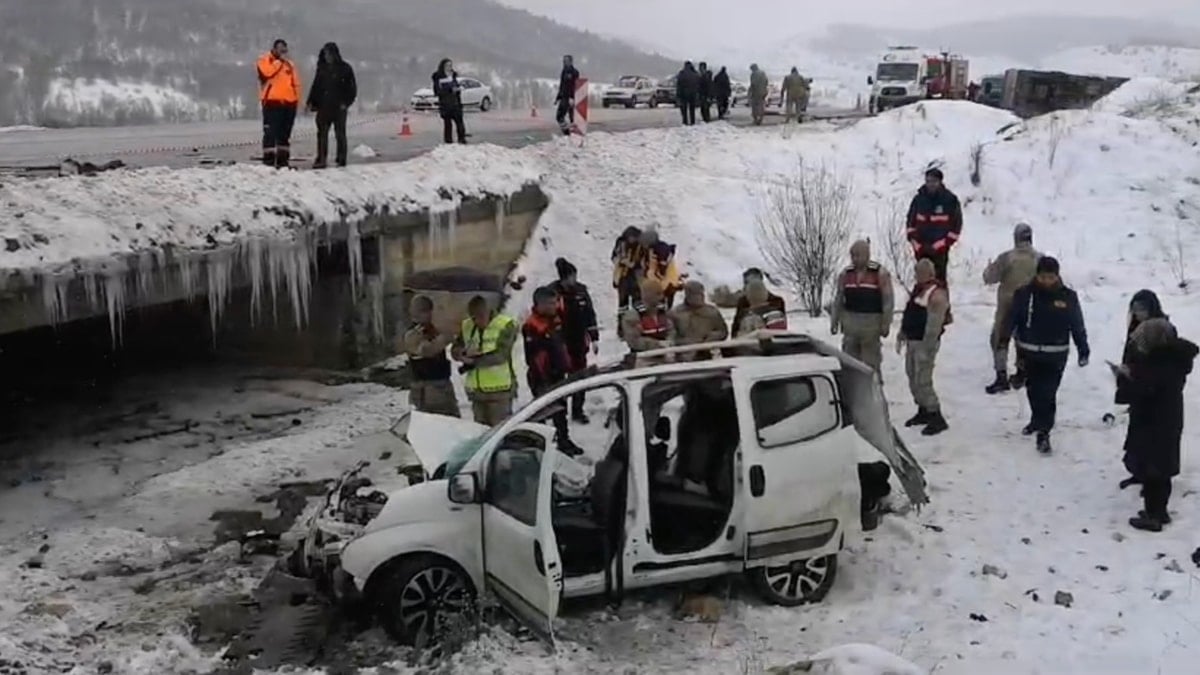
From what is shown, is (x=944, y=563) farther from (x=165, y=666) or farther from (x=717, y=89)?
(x=717, y=89)

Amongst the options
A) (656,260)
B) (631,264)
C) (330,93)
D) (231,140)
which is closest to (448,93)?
(330,93)

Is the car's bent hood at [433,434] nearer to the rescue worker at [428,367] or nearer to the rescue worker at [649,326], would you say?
the rescue worker at [428,367]

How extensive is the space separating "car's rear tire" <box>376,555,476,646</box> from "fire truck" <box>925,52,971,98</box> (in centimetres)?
3122

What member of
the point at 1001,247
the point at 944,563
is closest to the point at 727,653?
the point at 944,563

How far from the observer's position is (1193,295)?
44.3ft

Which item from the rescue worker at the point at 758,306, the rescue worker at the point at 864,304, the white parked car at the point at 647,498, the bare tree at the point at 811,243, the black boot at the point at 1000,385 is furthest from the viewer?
the bare tree at the point at 811,243

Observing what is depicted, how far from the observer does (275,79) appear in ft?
44.7

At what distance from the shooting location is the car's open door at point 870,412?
7.48 meters

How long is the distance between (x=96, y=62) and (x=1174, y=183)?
7267 centimetres

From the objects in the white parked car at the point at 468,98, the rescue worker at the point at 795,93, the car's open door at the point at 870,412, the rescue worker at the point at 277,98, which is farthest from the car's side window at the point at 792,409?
the white parked car at the point at 468,98

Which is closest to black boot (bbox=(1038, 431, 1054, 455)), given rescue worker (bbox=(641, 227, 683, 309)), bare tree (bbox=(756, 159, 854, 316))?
rescue worker (bbox=(641, 227, 683, 309))

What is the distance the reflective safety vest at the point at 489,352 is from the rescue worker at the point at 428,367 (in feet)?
1.21

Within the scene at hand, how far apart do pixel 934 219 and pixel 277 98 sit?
7.74 metres

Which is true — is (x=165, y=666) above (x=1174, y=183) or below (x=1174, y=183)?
below
